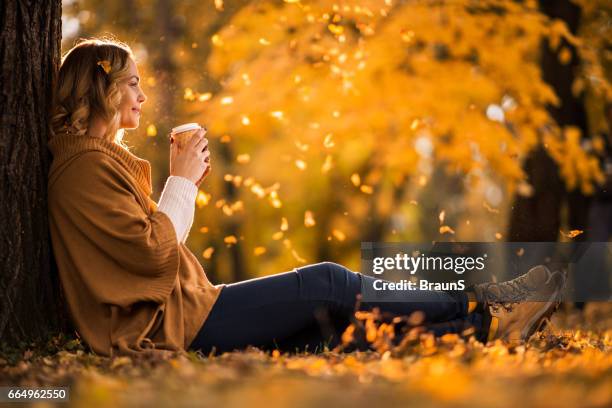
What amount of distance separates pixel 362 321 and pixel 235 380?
1.38 meters

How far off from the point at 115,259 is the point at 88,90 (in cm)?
75

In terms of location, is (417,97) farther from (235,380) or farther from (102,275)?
(235,380)

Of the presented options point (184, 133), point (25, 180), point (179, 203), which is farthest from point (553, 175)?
point (25, 180)

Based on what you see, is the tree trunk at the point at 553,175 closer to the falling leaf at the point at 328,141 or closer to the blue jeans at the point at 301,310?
the falling leaf at the point at 328,141

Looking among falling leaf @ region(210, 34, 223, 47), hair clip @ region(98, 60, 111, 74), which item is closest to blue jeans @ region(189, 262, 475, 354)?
hair clip @ region(98, 60, 111, 74)

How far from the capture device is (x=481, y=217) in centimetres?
1639

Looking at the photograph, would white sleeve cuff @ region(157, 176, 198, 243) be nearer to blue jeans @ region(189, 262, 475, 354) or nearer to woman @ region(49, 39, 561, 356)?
woman @ region(49, 39, 561, 356)

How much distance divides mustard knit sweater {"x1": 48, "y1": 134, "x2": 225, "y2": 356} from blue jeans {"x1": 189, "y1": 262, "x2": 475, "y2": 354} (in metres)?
0.10

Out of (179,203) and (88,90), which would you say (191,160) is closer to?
(179,203)

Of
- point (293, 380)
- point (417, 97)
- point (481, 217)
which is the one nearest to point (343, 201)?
point (417, 97)

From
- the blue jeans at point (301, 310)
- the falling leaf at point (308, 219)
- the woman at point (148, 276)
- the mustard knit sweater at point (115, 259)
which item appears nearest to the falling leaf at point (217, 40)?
the falling leaf at point (308, 219)

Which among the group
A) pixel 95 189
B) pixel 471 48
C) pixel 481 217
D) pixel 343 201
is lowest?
pixel 481 217

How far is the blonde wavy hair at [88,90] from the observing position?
11.5ft

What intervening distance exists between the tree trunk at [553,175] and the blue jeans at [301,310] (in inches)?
121
